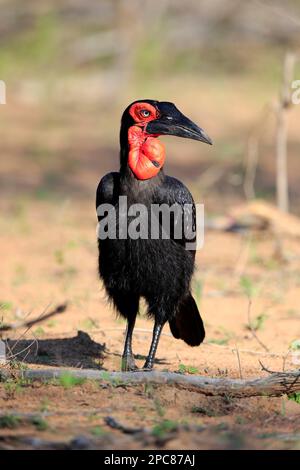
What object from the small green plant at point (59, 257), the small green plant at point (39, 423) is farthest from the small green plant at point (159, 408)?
the small green plant at point (59, 257)

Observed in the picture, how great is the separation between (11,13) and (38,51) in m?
2.06

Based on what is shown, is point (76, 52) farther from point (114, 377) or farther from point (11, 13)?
point (114, 377)

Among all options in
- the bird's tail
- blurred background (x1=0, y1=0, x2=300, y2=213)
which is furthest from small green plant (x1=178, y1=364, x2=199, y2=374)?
blurred background (x1=0, y1=0, x2=300, y2=213)

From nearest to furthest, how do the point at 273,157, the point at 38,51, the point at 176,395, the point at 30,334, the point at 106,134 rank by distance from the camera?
the point at 176,395, the point at 30,334, the point at 273,157, the point at 106,134, the point at 38,51

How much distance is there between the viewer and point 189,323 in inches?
194

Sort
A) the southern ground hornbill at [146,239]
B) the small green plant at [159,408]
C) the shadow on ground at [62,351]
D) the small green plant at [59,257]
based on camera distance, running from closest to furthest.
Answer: the small green plant at [159,408], the southern ground hornbill at [146,239], the shadow on ground at [62,351], the small green plant at [59,257]

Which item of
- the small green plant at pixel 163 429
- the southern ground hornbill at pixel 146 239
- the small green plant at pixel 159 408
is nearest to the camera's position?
the small green plant at pixel 163 429

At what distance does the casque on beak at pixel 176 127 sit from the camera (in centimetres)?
451

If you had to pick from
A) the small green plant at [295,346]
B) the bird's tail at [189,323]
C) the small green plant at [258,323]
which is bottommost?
the small green plant at [295,346]

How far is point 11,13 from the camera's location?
57.9 feet

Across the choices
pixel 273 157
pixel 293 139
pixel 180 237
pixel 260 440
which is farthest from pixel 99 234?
pixel 293 139

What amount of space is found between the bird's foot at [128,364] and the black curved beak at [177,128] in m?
1.21

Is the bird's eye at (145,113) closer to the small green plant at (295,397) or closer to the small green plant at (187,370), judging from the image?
the small green plant at (187,370)

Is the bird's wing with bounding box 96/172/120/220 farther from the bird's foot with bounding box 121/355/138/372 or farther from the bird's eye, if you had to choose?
the bird's foot with bounding box 121/355/138/372
